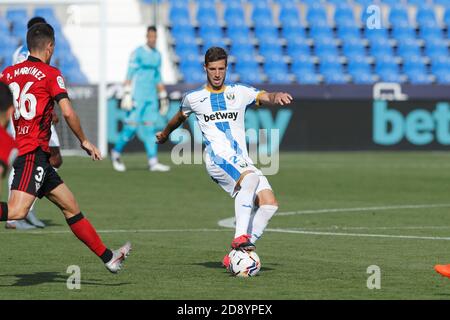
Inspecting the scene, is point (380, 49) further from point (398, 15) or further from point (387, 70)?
point (398, 15)

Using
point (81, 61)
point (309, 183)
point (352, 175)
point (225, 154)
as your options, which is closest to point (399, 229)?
point (225, 154)

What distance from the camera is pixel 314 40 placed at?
33375 mm

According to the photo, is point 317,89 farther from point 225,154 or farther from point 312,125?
point 225,154

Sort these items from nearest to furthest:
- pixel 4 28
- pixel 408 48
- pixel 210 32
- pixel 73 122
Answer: pixel 73 122 < pixel 4 28 < pixel 210 32 < pixel 408 48

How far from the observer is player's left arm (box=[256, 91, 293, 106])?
9650mm

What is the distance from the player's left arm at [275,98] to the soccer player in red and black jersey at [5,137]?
319 centimetres

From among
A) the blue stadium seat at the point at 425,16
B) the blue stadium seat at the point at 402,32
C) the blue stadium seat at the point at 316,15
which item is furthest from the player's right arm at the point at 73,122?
the blue stadium seat at the point at 425,16

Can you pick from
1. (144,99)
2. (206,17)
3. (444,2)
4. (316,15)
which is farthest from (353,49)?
(144,99)

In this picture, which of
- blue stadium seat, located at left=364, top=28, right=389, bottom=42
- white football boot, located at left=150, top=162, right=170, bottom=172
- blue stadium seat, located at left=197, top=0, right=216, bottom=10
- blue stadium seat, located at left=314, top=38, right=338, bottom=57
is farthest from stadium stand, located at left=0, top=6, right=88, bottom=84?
blue stadium seat, located at left=364, top=28, right=389, bottom=42

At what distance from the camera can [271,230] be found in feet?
42.7

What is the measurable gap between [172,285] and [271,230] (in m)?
4.33

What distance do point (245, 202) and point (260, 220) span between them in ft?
0.83

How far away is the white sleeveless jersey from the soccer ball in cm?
112

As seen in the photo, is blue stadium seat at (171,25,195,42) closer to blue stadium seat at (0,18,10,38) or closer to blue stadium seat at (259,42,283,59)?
blue stadium seat at (259,42,283,59)
